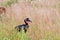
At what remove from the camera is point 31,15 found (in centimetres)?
977

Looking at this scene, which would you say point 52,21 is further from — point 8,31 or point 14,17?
point 8,31

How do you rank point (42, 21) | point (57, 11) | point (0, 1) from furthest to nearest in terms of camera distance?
point (0, 1) < point (57, 11) < point (42, 21)

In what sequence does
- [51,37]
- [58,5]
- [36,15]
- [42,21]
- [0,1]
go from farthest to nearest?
[0,1], [58,5], [36,15], [42,21], [51,37]

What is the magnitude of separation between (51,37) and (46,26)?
1215 millimetres

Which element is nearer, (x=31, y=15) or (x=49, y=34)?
(x=49, y=34)

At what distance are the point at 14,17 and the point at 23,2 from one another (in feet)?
9.44

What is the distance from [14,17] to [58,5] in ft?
9.57

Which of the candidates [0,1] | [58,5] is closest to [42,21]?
[58,5]

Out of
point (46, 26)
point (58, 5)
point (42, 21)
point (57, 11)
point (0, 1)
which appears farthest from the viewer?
point (0, 1)

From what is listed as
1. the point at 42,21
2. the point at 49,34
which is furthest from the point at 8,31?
the point at 42,21

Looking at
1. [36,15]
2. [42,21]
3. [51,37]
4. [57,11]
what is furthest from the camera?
[57,11]

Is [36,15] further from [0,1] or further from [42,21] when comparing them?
[0,1]

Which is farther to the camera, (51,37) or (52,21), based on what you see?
(52,21)

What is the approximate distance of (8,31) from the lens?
715cm
